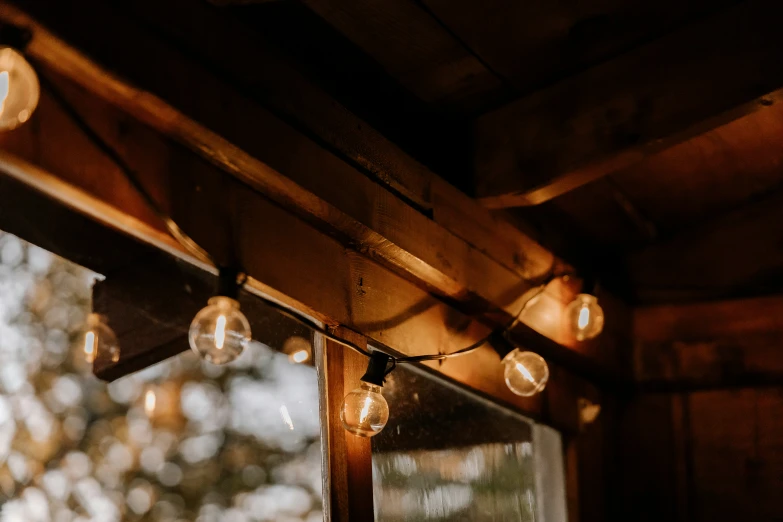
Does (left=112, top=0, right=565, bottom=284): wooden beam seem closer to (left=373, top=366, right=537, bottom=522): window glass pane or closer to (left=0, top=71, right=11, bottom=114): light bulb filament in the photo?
(left=0, top=71, right=11, bottom=114): light bulb filament

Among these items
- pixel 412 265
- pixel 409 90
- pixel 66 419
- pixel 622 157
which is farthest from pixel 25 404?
pixel 622 157

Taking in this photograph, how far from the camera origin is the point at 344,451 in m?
1.81

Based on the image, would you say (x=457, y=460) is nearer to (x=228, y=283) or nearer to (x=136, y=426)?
(x=228, y=283)

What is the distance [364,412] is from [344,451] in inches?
6.1

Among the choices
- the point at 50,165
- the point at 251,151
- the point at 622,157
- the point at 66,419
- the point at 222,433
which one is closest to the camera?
the point at 50,165

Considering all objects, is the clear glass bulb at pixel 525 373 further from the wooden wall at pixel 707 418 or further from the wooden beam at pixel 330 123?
the wooden wall at pixel 707 418

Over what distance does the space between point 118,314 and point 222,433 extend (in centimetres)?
149

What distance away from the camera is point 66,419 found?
2857 mm

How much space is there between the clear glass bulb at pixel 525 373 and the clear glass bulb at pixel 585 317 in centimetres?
38

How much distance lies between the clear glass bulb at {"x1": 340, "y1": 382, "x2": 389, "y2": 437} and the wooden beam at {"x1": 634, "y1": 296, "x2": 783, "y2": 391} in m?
1.55

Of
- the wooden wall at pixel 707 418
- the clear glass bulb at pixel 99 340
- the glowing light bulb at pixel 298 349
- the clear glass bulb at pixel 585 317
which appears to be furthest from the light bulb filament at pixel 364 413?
the wooden wall at pixel 707 418

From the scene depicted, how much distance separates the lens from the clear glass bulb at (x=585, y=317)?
2447 millimetres

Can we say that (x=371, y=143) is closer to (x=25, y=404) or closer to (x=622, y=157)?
(x=622, y=157)

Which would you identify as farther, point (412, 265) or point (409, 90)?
point (409, 90)
